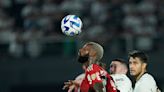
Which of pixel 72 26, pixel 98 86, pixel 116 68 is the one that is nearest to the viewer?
pixel 98 86

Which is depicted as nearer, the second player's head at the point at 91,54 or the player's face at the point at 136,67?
the second player's head at the point at 91,54

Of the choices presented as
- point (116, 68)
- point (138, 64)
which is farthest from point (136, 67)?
point (116, 68)

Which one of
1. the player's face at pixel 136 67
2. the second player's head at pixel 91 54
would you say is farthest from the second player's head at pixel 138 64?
the second player's head at pixel 91 54

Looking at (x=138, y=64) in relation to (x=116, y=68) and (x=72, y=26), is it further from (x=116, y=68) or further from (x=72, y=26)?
(x=72, y=26)

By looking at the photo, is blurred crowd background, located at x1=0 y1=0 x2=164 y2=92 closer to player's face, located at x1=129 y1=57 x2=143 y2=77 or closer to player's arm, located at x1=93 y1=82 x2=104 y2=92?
player's face, located at x1=129 y1=57 x2=143 y2=77

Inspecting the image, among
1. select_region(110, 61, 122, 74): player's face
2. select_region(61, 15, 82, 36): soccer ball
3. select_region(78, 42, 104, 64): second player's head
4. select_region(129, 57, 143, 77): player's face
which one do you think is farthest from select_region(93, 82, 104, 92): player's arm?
select_region(61, 15, 82, 36): soccer ball

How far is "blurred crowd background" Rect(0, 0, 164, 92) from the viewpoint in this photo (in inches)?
683

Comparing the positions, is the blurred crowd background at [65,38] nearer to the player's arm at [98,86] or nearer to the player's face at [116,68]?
the player's face at [116,68]

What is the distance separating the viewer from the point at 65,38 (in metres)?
18.0

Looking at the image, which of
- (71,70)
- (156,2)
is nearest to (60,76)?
(71,70)

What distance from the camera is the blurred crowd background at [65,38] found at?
57.0 ft

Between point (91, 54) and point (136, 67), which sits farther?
point (136, 67)

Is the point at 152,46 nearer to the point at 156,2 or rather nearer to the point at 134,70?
the point at 156,2

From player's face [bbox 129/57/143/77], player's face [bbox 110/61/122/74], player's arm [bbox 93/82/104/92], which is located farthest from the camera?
player's face [bbox 110/61/122/74]
